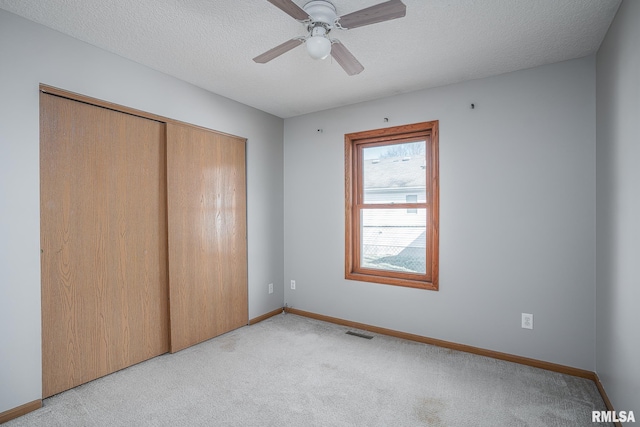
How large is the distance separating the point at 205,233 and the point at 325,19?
7.36 feet

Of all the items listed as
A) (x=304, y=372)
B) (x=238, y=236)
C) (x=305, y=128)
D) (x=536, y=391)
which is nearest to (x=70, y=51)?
(x=238, y=236)

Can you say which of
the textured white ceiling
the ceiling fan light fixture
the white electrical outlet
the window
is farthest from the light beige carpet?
the textured white ceiling

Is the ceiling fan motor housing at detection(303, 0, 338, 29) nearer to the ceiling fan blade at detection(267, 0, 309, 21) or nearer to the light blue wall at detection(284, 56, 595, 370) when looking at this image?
the ceiling fan blade at detection(267, 0, 309, 21)

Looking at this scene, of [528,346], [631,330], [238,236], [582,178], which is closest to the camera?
[631,330]

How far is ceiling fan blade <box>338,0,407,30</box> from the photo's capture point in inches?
64.3

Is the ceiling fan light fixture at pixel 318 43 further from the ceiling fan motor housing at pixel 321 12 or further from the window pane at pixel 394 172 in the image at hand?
the window pane at pixel 394 172

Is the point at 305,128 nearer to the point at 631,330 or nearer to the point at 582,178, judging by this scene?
the point at 582,178

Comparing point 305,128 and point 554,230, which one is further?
point 305,128

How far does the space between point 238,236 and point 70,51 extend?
2114 millimetres

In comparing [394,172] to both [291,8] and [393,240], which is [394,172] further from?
[291,8]

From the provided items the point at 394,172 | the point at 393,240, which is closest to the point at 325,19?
the point at 394,172

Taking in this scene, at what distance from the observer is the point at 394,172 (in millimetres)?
3570

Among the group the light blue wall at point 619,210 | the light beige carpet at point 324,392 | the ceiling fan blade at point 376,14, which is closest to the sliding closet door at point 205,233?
the light beige carpet at point 324,392

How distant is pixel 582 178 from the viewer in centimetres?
257
